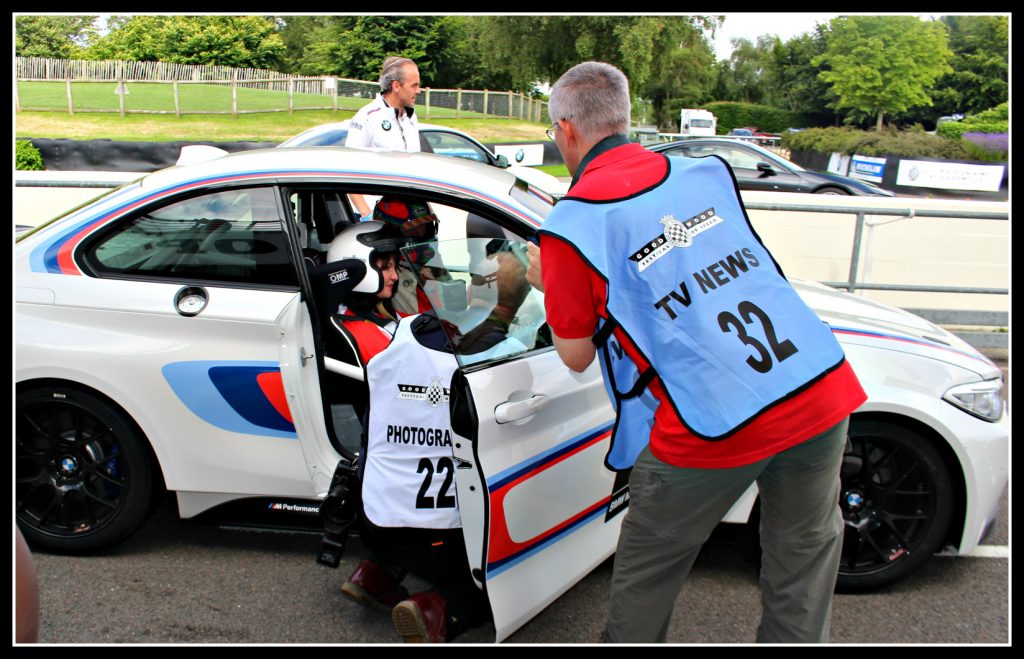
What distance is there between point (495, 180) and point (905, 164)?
21.5 metres

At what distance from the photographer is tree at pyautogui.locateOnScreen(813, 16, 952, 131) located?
126 feet

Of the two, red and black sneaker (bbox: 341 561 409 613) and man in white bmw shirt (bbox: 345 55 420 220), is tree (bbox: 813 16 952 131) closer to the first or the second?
man in white bmw shirt (bbox: 345 55 420 220)

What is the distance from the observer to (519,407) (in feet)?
8.41

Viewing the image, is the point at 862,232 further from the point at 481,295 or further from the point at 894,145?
the point at 894,145

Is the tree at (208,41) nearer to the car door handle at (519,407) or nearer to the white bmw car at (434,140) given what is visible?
the white bmw car at (434,140)

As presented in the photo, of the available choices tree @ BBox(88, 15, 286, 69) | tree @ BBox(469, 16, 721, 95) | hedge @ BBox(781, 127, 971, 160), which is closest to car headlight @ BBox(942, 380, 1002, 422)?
tree @ BBox(88, 15, 286, 69)

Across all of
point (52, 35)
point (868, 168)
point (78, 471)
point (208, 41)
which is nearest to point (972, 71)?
point (868, 168)

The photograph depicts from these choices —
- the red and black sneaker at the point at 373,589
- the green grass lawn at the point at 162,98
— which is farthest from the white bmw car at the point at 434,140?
the green grass lawn at the point at 162,98

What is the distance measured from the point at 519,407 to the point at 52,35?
811cm

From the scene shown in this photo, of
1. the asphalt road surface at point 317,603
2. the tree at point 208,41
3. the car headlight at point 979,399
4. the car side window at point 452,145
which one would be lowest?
the asphalt road surface at point 317,603

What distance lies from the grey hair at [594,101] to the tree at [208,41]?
12.3 m

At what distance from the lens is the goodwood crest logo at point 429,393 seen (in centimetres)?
270

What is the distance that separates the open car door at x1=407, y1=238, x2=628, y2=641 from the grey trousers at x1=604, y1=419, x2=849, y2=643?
46cm
